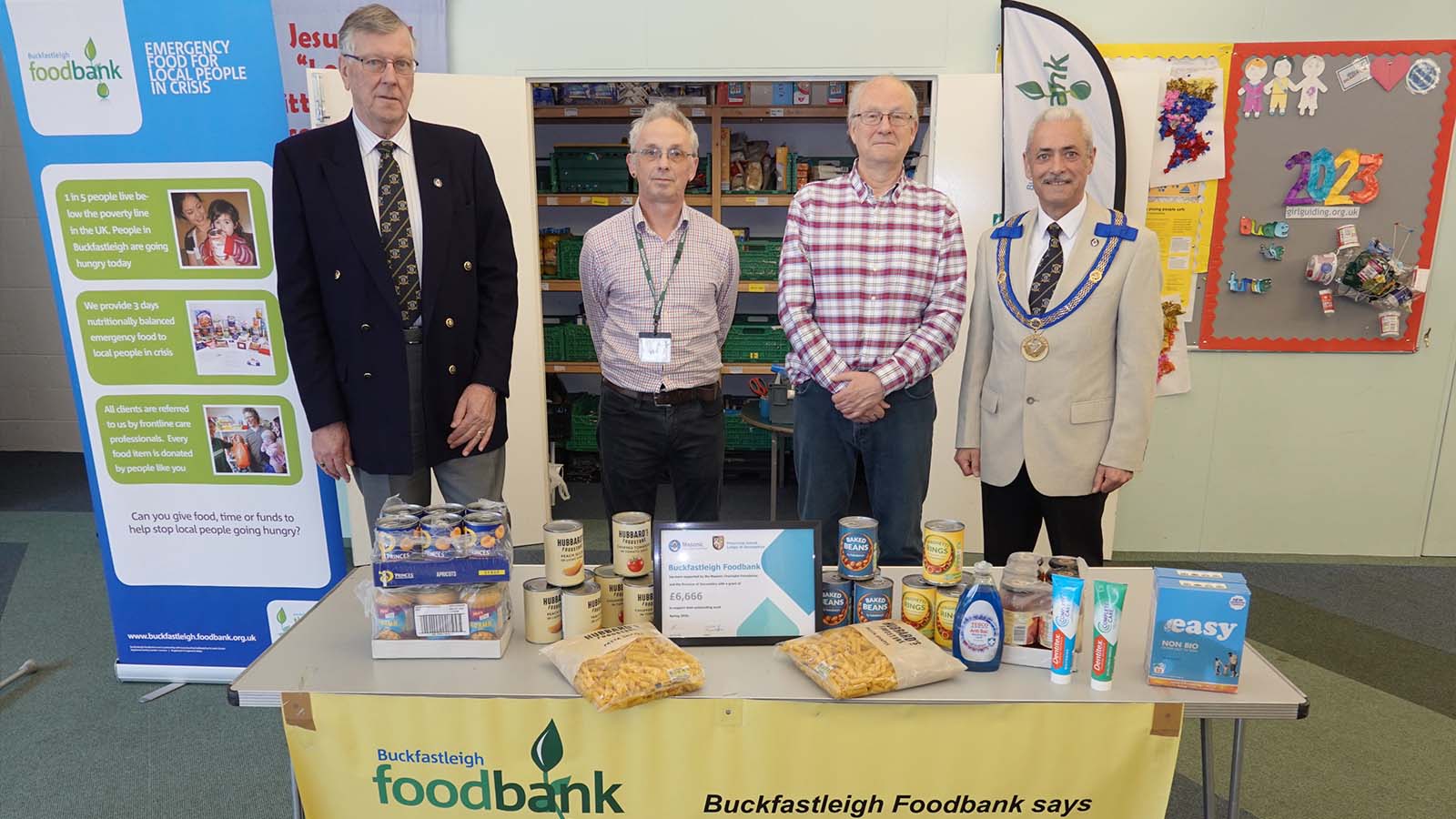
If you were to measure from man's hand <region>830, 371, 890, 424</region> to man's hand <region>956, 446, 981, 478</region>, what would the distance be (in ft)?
0.85

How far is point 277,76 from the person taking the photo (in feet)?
7.82

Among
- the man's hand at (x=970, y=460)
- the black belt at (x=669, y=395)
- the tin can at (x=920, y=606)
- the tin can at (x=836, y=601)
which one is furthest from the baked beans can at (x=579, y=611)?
the man's hand at (x=970, y=460)

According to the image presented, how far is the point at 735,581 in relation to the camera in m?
1.54

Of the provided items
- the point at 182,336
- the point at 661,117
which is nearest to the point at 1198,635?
the point at 661,117

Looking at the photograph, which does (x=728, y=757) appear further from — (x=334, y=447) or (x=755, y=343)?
(x=755, y=343)

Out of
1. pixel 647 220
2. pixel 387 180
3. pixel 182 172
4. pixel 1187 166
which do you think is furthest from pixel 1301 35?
pixel 182 172

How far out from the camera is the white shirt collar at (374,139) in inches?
82.2

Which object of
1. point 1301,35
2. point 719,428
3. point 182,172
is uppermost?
point 1301,35

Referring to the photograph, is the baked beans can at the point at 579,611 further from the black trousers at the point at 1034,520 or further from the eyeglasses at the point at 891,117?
the eyeglasses at the point at 891,117

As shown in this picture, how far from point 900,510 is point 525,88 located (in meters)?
2.49

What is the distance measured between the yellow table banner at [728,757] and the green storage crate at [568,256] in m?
3.60

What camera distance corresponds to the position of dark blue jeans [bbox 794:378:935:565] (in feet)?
7.62

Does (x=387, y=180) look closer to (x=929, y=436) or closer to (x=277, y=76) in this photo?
(x=277, y=76)

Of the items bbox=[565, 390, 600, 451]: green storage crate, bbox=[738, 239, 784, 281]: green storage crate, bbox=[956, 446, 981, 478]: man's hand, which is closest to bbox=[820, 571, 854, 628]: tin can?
bbox=[956, 446, 981, 478]: man's hand
